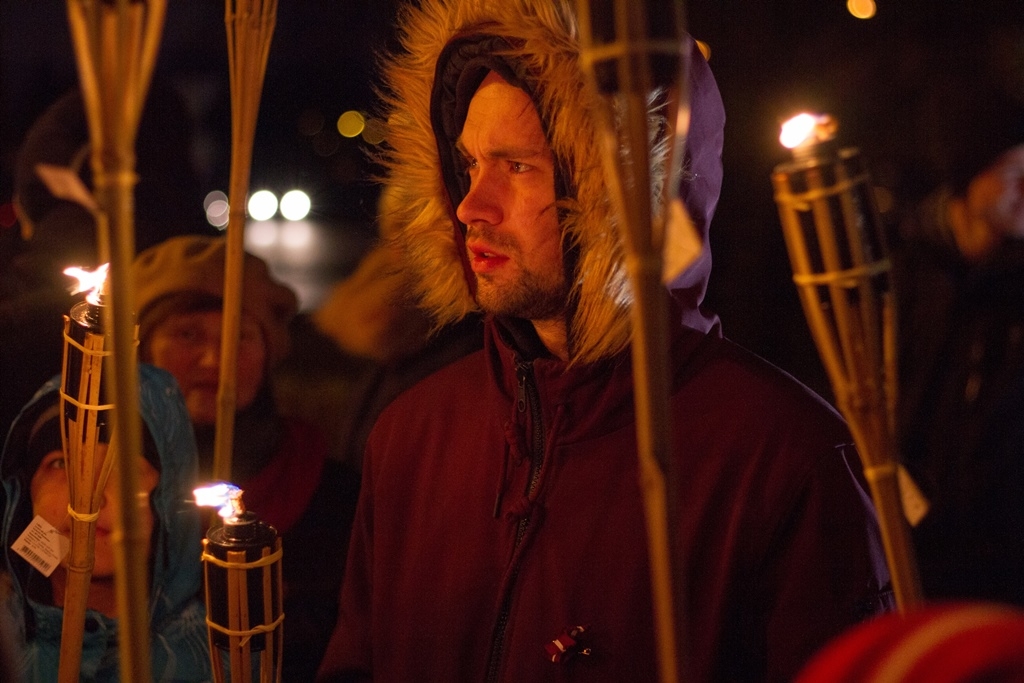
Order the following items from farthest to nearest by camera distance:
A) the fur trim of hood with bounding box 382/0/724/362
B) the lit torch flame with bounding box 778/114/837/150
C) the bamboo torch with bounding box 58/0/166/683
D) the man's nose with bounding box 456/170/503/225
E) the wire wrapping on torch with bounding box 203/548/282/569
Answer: the man's nose with bounding box 456/170/503/225 < the fur trim of hood with bounding box 382/0/724/362 < the wire wrapping on torch with bounding box 203/548/282/569 < the lit torch flame with bounding box 778/114/837/150 < the bamboo torch with bounding box 58/0/166/683

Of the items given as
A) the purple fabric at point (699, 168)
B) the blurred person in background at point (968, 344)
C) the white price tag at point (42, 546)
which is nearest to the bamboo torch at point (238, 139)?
the white price tag at point (42, 546)

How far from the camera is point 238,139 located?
116 centimetres

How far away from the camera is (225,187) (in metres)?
1.86

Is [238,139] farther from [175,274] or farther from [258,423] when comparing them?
[258,423]

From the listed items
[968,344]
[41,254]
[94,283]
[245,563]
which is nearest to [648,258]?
[245,563]

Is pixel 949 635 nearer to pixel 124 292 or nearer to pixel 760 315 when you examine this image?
pixel 124 292

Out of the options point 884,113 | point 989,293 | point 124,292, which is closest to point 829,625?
point 124,292

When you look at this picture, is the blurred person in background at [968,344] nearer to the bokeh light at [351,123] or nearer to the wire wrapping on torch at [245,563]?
the bokeh light at [351,123]

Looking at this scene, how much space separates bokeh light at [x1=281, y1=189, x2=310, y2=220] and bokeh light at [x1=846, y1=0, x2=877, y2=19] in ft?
4.23

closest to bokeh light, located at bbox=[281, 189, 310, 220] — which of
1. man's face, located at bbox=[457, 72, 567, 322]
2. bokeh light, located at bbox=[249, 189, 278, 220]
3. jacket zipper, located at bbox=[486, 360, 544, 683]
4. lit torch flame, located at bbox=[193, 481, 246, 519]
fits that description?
bokeh light, located at bbox=[249, 189, 278, 220]

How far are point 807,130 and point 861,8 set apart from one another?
64.1 inches

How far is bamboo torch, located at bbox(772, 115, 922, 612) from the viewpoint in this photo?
2.43ft

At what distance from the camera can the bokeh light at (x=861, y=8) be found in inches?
85.9

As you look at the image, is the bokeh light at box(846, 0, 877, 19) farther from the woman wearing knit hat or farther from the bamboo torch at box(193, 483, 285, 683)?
the bamboo torch at box(193, 483, 285, 683)
